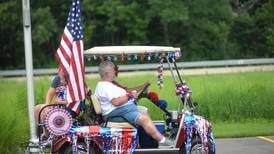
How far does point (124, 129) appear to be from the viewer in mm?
9109

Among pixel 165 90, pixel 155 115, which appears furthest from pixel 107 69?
pixel 165 90

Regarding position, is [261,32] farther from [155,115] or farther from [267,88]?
[155,115]

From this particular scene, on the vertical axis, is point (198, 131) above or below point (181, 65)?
below

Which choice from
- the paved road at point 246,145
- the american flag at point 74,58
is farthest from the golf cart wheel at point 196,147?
the american flag at point 74,58

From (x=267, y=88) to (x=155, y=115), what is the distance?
12.0 ft

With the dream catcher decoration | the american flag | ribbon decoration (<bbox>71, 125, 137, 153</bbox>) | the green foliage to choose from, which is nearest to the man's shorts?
ribbon decoration (<bbox>71, 125, 137, 153</bbox>)

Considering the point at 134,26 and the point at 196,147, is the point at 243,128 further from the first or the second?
the point at 134,26

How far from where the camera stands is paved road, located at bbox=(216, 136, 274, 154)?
36.2 ft

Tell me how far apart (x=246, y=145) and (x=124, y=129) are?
11.4ft

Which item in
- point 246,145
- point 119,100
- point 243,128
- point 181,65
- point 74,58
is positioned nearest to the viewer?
point 74,58

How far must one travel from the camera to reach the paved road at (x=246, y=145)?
1105 centimetres

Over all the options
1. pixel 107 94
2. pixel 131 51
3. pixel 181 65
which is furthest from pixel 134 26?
pixel 107 94

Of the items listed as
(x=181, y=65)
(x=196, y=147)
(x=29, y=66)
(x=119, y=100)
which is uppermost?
(x=29, y=66)

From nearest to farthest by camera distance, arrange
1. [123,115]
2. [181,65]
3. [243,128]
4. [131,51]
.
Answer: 1. [123,115]
2. [131,51]
3. [243,128]
4. [181,65]
